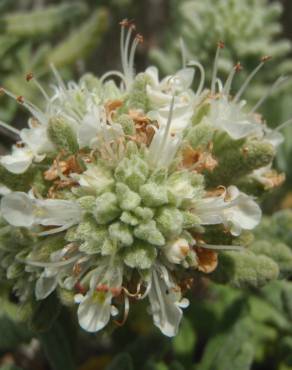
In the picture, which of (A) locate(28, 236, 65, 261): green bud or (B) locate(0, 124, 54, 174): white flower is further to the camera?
(B) locate(0, 124, 54, 174): white flower

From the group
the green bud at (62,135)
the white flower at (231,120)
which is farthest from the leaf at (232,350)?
the green bud at (62,135)

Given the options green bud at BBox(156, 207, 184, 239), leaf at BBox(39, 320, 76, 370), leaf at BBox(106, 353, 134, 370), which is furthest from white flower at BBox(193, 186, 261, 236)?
leaf at BBox(39, 320, 76, 370)

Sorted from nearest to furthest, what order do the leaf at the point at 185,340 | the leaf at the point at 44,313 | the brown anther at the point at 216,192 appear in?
the brown anther at the point at 216,192 → the leaf at the point at 44,313 → the leaf at the point at 185,340

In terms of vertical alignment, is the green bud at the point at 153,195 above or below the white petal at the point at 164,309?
above

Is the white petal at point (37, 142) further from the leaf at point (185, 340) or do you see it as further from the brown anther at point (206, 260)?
the leaf at point (185, 340)

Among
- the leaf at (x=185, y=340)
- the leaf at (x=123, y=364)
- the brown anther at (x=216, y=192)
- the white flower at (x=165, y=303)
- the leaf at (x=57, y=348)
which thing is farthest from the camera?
the leaf at (x=185, y=340)

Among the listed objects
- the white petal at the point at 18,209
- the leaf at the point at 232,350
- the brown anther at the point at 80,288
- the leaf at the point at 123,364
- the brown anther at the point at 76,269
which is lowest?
the leaf at the point at 232,350

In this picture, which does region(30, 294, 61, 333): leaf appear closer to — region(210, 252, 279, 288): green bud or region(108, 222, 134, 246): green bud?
region(108, 222, 134, 246): green bud
